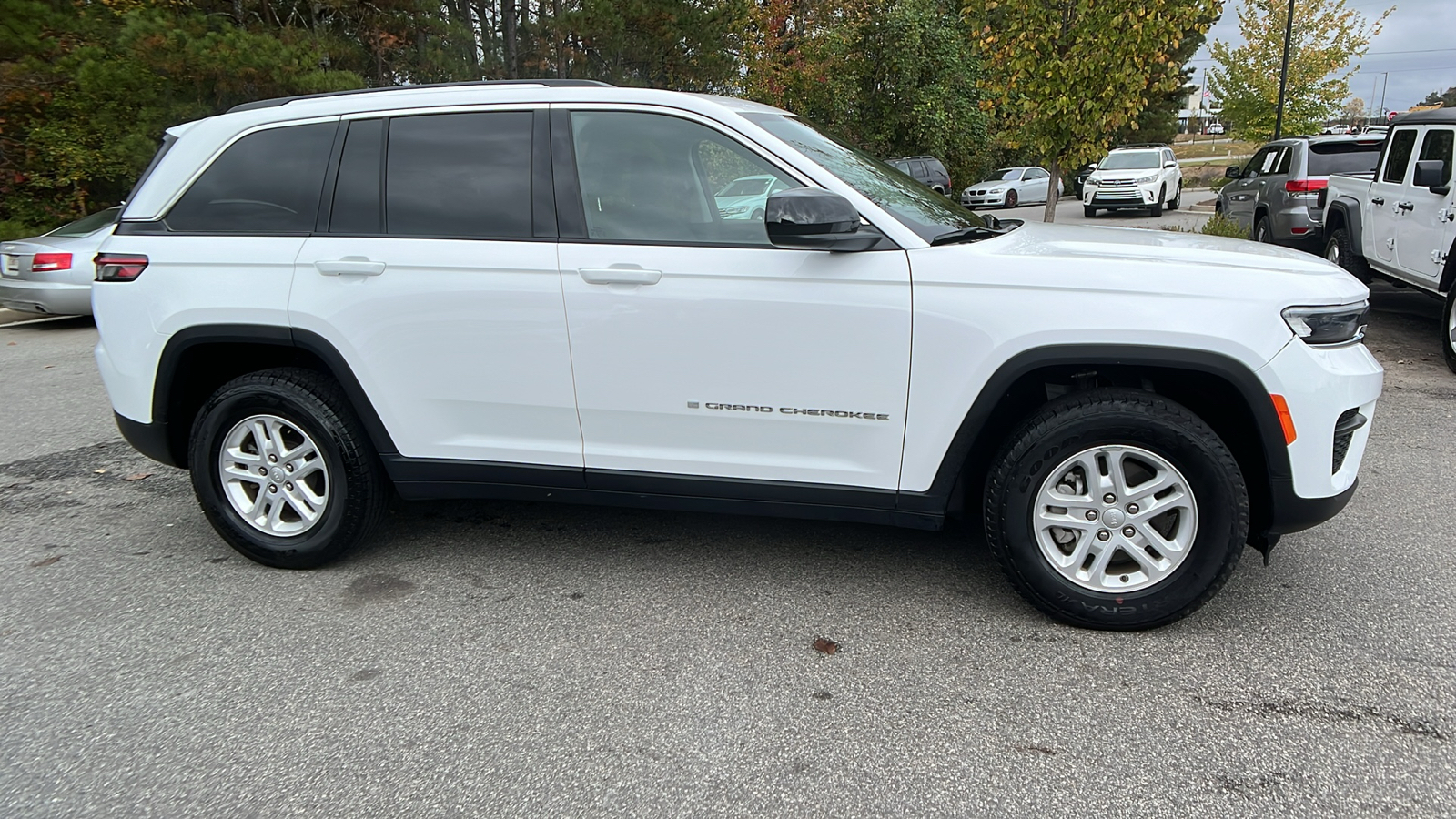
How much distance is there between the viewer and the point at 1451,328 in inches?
275

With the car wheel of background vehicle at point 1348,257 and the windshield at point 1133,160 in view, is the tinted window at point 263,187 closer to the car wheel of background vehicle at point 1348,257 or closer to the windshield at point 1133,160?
the car wheel of background vehicle at point 1348,257

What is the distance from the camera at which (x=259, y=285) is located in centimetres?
373

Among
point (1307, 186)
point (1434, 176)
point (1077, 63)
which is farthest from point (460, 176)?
point (1307, 186)

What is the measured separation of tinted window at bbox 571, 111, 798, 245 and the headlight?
1727 mm

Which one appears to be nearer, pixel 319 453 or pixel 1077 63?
pixel 319 453

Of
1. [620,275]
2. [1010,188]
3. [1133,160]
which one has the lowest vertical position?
[1010,188]

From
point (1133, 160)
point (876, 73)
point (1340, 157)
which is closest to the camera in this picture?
point (1340, 157)

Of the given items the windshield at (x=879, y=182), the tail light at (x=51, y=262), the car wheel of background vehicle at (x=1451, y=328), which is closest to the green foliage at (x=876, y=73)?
the tail light at (x=51, y=262)

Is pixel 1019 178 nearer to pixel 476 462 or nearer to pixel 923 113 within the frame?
pixel 923 113

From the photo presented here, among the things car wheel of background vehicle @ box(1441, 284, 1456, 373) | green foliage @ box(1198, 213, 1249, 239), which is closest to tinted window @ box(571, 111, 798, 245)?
car wheel of background vehicle @ box(1441, 284, 1456, 373)

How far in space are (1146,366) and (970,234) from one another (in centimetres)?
83

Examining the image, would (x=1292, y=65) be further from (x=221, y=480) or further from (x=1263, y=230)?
(x=221, y=480)

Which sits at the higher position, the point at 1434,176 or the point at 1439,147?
the point at 1439,147

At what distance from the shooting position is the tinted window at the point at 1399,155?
26.2 ft
